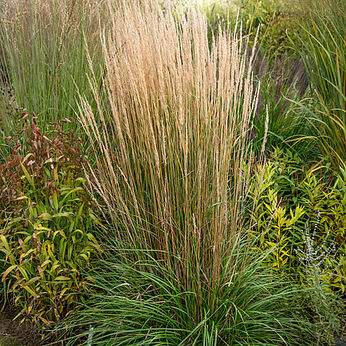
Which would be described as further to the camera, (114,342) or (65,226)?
(65,226)

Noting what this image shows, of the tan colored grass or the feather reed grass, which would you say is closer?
the tan colored grass

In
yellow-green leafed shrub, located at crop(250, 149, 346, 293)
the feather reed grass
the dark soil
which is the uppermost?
the feather reed grass

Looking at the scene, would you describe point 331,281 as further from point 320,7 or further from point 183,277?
point 320,7

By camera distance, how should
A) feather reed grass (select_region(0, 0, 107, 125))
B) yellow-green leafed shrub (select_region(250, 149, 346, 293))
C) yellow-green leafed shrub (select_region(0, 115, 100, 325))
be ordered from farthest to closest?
feather reed grass (select_region(0, 0, 107, 125))
yellow-green leafed shrub (select_region(250, 149, 346, 293))
yellow-green leafed shrub (select_region(0, 115, 100, 325))

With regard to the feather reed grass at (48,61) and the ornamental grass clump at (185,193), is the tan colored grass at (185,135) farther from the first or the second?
the feather reed grass at (48,61)

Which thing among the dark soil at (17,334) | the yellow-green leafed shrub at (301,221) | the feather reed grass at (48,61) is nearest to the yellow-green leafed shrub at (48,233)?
the dark soil at (17,334)

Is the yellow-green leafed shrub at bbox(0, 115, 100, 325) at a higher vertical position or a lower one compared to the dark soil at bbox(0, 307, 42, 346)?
higher

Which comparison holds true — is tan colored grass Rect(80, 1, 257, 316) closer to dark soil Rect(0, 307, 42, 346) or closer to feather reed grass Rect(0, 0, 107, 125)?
dark soil Rect(0, 307, 42, 346)

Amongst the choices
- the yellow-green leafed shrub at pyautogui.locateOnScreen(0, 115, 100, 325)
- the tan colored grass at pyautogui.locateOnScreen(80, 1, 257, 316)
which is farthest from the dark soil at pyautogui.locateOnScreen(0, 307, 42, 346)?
the tan colored grass at pyautogui.locateOnScreen(80, 1, 257, 316)

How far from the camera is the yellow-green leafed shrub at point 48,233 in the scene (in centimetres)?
236

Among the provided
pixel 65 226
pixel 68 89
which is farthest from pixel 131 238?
pixel 68 89

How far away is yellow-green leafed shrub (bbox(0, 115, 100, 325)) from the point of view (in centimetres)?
236

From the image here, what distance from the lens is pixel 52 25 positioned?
3732mm

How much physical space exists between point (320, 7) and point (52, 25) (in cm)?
251
